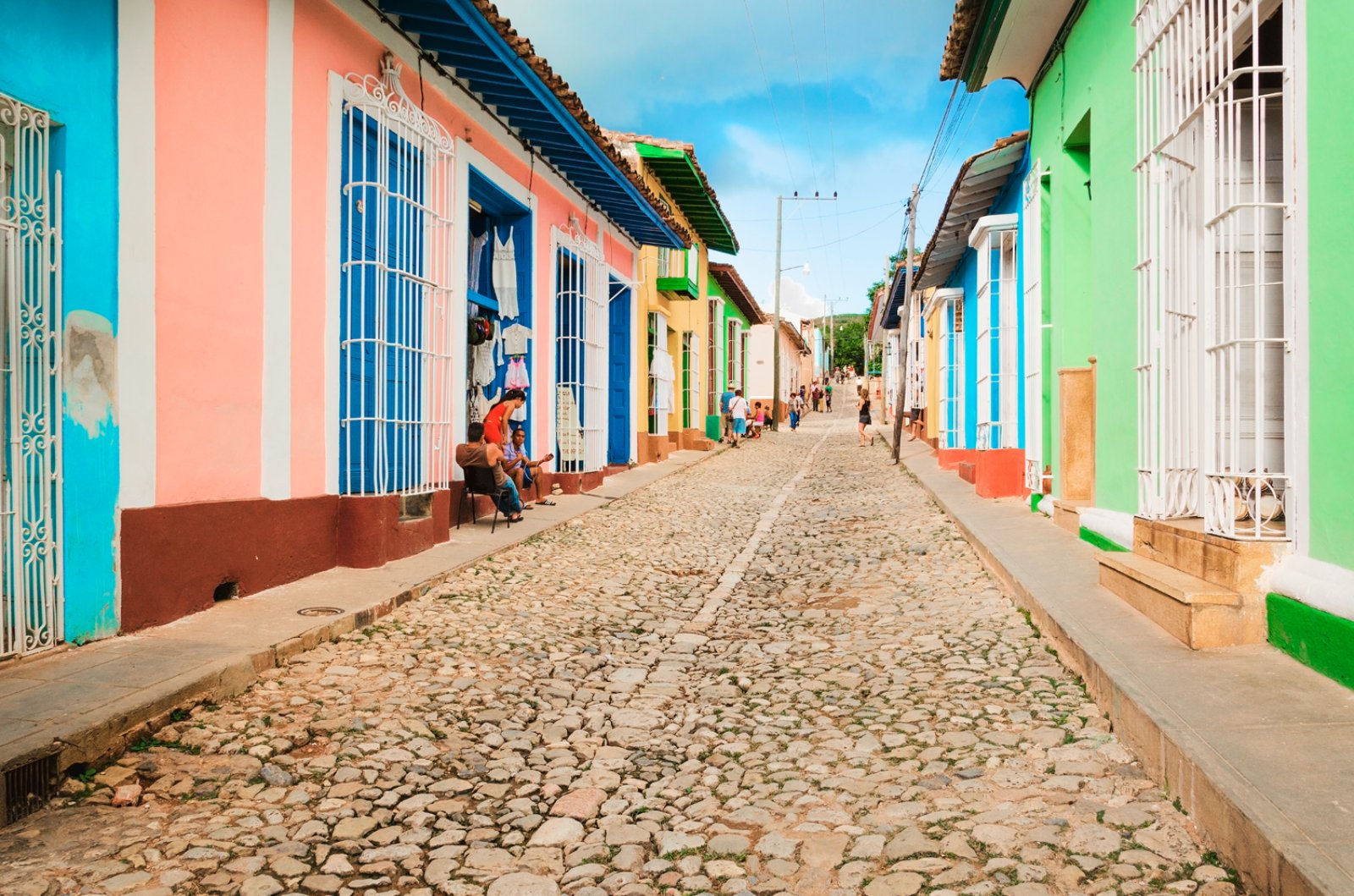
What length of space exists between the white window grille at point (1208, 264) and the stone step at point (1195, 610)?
0.29 m

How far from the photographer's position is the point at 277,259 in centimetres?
620

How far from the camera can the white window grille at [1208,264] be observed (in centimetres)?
434

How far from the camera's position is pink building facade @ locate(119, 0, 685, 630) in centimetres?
508

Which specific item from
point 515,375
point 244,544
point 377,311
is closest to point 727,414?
point 515,375

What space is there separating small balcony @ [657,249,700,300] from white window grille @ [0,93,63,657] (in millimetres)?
14218

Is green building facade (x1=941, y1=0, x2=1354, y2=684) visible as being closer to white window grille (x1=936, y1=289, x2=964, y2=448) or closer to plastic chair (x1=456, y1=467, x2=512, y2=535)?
plastic chair (x1=456, y1=467, x2=512, y2=535)

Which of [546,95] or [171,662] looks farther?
[546,95]

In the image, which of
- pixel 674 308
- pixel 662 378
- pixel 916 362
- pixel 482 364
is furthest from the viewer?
pixel 916 362

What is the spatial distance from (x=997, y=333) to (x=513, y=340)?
233 inches

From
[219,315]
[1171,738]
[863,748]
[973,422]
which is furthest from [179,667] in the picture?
[973,422]

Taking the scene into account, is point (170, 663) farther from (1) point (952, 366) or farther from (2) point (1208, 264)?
(1) point (952, 366)

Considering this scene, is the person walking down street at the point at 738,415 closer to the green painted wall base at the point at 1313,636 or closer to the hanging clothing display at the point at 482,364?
the hanging clothing display at the point at 482,364

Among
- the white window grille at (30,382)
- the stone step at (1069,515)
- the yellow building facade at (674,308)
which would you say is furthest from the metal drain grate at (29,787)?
the yellow building facade at (674,308)

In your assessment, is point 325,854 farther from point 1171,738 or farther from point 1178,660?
point 1178,660
